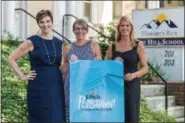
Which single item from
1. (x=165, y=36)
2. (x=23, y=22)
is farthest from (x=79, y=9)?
(x=165, y=36)

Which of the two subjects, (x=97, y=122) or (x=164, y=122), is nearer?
(x=97, y=122)

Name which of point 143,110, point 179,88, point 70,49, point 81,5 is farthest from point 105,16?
point 70,49

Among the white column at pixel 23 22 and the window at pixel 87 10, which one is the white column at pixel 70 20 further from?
the window at pixel 87 10

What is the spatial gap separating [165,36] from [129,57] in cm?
787

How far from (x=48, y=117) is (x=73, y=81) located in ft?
1.60

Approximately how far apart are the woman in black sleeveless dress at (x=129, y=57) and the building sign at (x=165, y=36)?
743cm

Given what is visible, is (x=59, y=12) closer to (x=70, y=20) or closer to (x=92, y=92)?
(x=70, y=20)

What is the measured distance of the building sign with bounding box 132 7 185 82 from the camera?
45.4 ft

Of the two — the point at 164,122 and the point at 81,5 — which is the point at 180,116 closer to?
the point at 164,122

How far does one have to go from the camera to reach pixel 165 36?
14070mm

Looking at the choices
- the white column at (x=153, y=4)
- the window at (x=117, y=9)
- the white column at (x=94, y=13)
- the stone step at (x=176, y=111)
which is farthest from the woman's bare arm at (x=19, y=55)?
the white column at (x=153, y=4)

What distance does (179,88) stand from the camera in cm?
1312

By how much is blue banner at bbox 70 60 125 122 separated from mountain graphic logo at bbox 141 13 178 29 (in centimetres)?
830

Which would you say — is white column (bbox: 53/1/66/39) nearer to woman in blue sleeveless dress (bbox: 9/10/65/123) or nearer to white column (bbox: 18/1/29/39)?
white column (bbox: 18/1/29/39)
